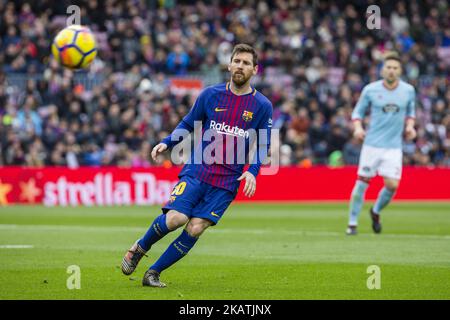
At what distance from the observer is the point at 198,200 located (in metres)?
9.62

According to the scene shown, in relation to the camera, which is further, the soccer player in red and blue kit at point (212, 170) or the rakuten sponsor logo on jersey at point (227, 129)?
the rakuten sponsor logo on jersey at point (227, 129)

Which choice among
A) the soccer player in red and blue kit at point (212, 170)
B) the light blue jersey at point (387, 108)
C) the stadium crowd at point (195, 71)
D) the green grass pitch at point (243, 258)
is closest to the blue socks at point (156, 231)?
the soccer player in red and blue kit at point (212, 170)

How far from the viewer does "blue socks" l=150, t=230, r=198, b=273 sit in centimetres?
948

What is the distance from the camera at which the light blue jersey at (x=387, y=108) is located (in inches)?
641

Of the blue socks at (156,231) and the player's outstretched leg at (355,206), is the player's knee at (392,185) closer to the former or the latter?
the player's outstretched leg at (355,206)

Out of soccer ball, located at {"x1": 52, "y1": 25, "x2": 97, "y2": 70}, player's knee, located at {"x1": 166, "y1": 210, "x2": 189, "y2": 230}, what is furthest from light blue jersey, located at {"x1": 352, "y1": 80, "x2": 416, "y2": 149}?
player's knee, located at {"x1": 166, "y1": 210, "x2": 189, "y2": 230}

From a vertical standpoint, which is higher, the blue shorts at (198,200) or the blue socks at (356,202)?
the blue shorts at (198,200)

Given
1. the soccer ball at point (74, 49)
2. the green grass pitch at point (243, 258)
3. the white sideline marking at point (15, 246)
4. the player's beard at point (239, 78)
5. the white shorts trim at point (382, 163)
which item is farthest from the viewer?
the soccer ball at point (74, 49)

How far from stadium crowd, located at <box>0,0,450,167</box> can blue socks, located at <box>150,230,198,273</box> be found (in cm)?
1704

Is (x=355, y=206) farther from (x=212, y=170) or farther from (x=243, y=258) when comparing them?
(x=212, y=170)

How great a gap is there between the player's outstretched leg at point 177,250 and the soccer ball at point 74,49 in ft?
31.1

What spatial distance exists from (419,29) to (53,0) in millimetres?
14726

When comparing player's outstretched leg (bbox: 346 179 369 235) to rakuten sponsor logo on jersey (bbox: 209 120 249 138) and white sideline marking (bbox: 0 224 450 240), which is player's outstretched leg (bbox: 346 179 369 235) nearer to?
white sideline marking (bbox: 0 224 450 240)

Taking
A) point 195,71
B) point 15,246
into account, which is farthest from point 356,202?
point 195,71
